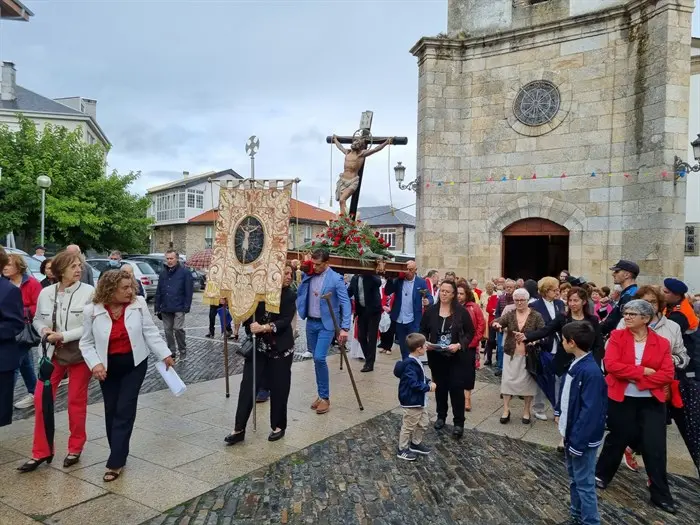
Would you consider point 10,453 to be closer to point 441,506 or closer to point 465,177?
point 441,506

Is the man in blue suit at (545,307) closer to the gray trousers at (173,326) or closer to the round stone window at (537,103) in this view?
the gray trousers at (173,326)

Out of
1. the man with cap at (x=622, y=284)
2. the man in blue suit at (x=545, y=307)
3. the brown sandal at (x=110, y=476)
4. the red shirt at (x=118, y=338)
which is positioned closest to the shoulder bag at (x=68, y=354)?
the red shirt at (x=118, y=338)

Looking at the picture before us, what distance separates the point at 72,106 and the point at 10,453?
177 feet

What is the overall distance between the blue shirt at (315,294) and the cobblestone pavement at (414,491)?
5.94ft

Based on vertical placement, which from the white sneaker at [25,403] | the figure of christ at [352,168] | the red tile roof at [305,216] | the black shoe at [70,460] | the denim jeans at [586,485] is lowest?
the white sneaker at [25,403]

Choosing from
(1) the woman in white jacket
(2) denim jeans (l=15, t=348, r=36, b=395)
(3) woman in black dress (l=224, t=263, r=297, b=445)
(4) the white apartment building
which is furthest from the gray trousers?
(4) the white apartment building

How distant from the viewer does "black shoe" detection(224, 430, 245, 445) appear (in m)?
5.36

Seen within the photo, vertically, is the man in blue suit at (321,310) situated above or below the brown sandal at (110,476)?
above

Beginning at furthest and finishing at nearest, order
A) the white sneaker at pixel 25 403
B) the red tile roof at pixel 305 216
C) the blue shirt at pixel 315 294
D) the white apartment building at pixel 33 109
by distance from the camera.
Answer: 1. the red tile roof at pixel 305 216
2. the white apartment building at pixel 33 109
3. the blue shirt at pixel 315 294
4. the white sneaker at pixel 25 403

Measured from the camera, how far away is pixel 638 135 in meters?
13.0

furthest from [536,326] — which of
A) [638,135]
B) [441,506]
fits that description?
[638,135]

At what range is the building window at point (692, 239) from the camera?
22281 millimetres

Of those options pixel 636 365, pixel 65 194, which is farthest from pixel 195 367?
pixel 65 194

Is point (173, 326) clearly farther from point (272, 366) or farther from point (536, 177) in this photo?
point (536, 177)
